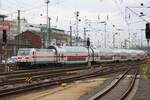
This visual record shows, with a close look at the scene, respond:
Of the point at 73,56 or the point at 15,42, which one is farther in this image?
the point at 15,42

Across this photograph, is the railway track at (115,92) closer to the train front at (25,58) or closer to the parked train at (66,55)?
the train front at (25,58)

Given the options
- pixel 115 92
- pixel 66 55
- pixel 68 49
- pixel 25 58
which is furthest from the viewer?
pixel 68 49

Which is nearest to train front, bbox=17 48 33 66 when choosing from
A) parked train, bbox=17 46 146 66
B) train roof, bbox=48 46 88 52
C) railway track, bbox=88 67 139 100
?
parked train, bbox=17 46 146 66

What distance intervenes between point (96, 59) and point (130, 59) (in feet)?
81.5

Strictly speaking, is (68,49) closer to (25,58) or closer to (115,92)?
(25,58)

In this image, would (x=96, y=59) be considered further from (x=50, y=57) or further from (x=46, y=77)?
(x=46, y=77)

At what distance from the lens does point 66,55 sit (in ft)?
209

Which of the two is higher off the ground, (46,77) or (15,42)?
(15,42)

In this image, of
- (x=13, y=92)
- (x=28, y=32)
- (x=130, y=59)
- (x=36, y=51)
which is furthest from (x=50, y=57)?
(x=28, y=32)

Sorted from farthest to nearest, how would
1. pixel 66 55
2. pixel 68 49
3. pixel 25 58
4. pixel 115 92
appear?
pixel 68 49 < pixel 66 55 < pixel 25 58 < pixel 115 92

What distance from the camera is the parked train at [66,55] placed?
5472 centimetres

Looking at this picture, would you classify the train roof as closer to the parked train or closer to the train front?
the parked train

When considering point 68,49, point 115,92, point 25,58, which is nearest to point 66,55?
point 68,49

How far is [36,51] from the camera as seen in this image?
182 ft
